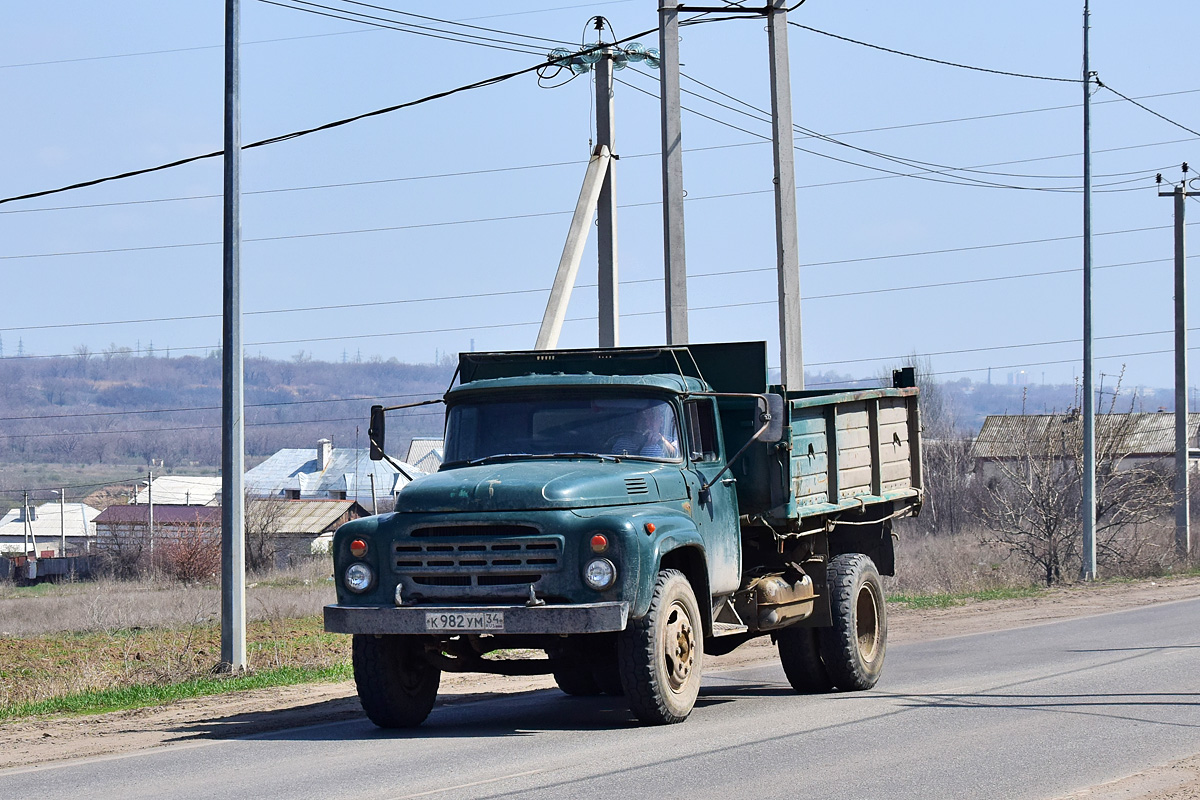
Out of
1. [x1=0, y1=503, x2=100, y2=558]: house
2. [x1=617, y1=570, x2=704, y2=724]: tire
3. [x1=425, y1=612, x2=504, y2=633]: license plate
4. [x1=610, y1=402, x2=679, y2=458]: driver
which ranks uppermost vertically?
[x1=610, y1=402, x2=679, y2=458]: driver

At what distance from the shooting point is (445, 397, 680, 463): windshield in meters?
10.7

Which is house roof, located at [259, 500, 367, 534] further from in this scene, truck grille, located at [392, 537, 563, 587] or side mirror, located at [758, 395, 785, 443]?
truck grille, located at [392, 537, 563, 587]

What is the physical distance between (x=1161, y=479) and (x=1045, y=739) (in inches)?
1080

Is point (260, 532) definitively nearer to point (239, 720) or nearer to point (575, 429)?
point (239, 720)

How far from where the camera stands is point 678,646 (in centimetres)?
1007

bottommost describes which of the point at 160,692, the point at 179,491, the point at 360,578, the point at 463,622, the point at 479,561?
the point at 179,491

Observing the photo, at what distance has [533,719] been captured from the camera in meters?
11.0

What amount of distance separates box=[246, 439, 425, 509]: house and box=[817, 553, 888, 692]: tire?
11258cm

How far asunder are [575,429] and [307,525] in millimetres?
77956

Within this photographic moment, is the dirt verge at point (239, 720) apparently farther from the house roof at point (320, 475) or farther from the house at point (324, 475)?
the house roof at point (320, 475)

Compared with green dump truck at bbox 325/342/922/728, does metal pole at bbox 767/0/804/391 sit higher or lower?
higher

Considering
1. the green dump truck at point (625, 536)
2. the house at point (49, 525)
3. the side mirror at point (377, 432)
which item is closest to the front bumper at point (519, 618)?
the green dump truck at point (625, 536)

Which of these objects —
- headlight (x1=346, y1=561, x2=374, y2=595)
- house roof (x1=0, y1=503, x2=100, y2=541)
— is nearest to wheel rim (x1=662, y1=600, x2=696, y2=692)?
headlight (x1=346, y1=561, x2=374, y2=595)

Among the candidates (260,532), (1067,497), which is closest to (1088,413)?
(1067,497)
